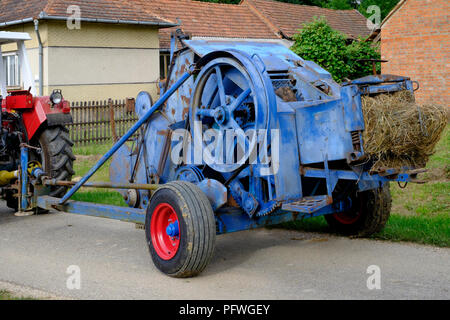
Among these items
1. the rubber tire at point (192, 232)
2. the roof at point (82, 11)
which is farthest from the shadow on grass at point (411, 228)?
the roof at point (82, 11)

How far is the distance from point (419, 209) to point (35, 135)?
5.30m

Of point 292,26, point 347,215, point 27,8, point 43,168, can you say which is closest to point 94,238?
point 43,168

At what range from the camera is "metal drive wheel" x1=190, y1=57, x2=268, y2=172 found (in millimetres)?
5621

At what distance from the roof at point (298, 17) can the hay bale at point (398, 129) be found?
2484cm

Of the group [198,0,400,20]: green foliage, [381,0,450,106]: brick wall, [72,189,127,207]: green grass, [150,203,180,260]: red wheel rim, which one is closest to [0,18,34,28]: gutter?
[72,189,127,207]: green grass

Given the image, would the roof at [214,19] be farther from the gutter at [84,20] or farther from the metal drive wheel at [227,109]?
the metal drive wheel at [227,109]

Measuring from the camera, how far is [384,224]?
6.91 meters

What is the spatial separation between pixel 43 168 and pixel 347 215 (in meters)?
4.13

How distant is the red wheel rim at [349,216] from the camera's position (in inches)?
274

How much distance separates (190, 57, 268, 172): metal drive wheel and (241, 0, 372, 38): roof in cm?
2391

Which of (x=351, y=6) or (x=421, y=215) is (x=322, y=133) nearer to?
(x=421, y=215)

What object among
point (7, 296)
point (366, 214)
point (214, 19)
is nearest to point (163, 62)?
point (214, 19)

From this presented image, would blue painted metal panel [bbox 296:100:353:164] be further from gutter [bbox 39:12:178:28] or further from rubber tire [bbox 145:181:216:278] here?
gutter [bbox 39:12:178:28]

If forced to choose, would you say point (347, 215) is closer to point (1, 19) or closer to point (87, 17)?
point (87, 17)
